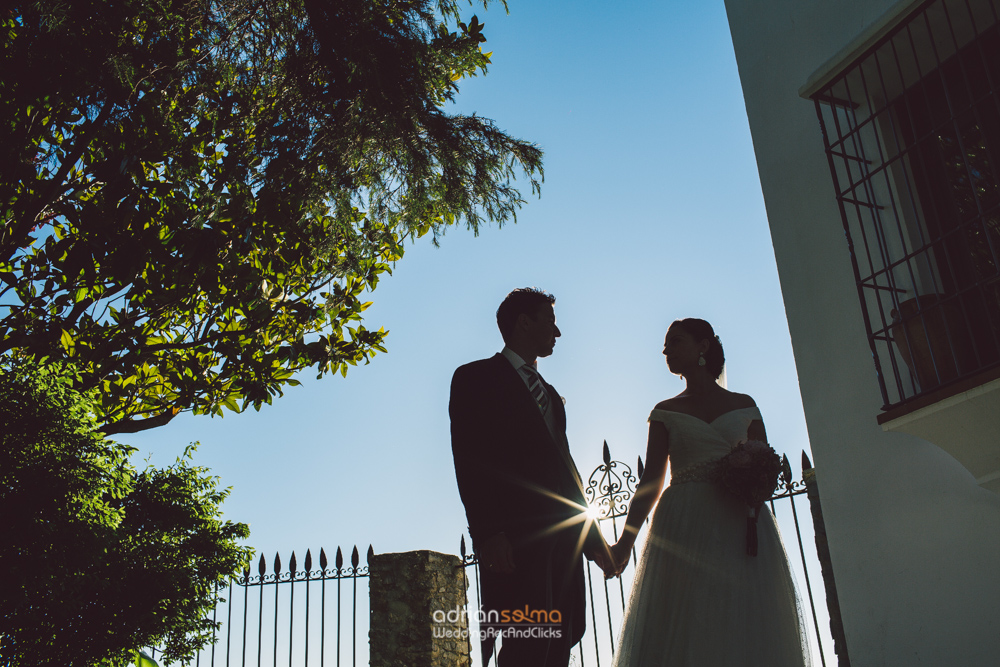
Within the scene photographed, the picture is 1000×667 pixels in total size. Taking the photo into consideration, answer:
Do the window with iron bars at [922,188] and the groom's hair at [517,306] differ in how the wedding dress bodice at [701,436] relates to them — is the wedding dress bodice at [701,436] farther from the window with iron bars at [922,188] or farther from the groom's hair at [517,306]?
the groom's hair at [517,306]

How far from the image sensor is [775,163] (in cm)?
465

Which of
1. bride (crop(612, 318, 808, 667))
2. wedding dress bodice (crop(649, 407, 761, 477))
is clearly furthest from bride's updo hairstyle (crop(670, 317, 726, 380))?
wedding dress bodice (crop(649, 407, 761, 477))

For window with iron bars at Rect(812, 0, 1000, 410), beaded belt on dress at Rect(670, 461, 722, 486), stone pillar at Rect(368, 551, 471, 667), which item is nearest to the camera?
window with iron bars at Rect(812, 0, 1000, 410)

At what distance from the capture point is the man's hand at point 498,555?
9.44 feet

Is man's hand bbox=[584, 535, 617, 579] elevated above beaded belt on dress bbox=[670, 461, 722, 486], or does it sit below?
below

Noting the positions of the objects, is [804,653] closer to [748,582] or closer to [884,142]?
[748,582]

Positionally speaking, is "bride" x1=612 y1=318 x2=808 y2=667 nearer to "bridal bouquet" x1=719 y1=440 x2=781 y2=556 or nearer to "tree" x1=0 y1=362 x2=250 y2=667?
"bridal bouquet" x1=719 y1=440 x2=781 y2=556

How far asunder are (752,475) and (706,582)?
565 millimetres

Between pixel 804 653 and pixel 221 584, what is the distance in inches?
168

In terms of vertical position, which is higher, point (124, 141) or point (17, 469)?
point (124, 141)

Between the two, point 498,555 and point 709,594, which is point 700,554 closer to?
point 709,594

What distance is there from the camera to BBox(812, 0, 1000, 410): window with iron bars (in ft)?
11.2

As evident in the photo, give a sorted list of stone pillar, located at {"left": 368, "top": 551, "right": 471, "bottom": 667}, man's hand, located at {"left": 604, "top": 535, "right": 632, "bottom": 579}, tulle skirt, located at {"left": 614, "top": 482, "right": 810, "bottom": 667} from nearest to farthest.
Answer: tulle skirt, located at {"left": 614, "top": 482, "right": 810, "bottom": 667} < man's hand, located at {"left": 604, "top": 535, "right": 632, "bottom": 579} < stone pillar, located at {"left": 368, "top": 551, "right": 471, "bottom": 667}

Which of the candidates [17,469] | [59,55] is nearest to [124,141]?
[59,55]
